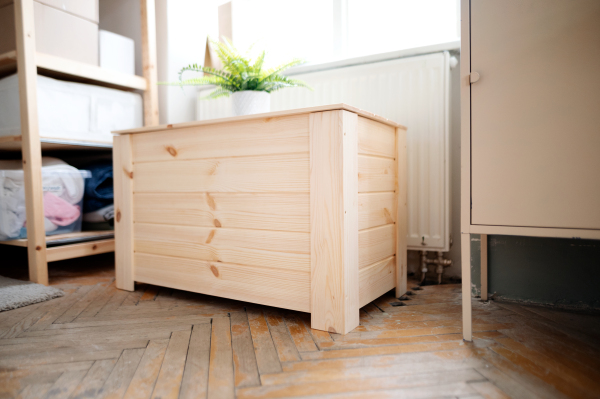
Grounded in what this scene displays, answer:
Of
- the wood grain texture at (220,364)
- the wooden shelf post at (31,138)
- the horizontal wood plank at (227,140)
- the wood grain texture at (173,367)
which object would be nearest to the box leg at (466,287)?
the horizontal wood plank at (227,140)

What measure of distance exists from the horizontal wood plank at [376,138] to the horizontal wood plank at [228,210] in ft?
0.82

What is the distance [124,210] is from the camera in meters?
1.56

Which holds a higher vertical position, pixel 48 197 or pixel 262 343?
pixel 48 197

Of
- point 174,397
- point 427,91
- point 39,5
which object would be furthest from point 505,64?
point 39,5

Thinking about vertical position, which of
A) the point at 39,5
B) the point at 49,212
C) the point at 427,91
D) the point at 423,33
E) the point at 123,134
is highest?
the point at 39,5

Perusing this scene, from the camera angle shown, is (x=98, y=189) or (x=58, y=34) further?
(x=98, y=189)

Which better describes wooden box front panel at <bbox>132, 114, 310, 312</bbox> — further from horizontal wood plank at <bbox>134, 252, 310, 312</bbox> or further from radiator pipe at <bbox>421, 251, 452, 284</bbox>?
radiator pipe at <bbox>421, 251, 452, 284</bbox>

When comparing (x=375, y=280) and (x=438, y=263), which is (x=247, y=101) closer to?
(x=375, y=280)

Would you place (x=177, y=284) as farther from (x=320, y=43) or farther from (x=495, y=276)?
(x=320, y=43)

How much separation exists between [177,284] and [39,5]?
133 centimetres

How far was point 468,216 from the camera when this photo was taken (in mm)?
1023

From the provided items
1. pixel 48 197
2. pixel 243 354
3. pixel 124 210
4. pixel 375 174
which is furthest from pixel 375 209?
pixel 48 197

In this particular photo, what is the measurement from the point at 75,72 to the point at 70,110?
17 cm

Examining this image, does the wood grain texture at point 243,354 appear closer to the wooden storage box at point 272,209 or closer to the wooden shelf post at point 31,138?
the wooden storage box at point 272,209
